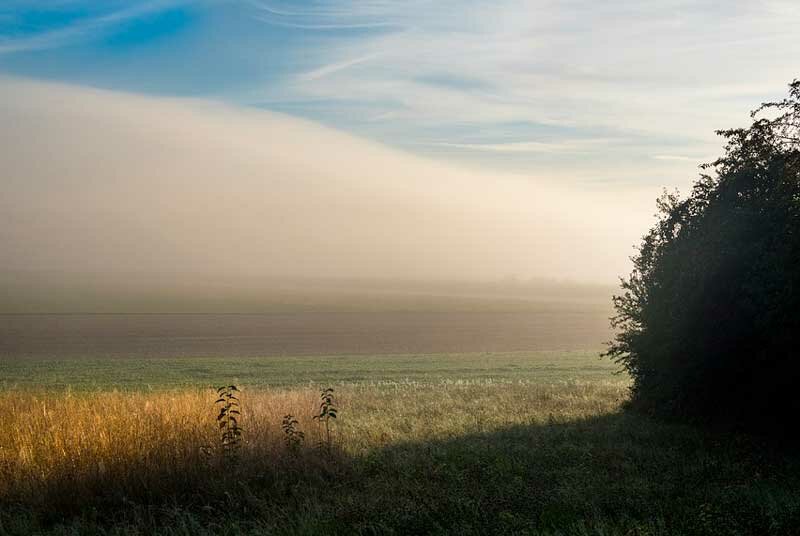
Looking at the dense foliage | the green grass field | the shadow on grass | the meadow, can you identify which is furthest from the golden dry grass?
the green grass field

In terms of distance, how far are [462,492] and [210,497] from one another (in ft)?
12.1

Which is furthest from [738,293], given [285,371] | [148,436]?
[285,371]

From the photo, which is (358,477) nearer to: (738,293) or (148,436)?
(148,436)

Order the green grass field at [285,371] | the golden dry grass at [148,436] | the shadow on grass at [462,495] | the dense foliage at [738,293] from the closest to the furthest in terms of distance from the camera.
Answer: the shadow on grass at [462,495]
the golden dry grass at [148,436]
the dense foliage at [738,293]
the green grass field at [285,371]

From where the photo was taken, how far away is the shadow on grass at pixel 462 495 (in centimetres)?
802

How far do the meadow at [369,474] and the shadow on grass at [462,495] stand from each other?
Result: 3 centimetres

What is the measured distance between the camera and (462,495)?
30.3ft

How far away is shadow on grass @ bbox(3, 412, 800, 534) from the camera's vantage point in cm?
802

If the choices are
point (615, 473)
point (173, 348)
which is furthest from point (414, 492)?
point (173, 348)

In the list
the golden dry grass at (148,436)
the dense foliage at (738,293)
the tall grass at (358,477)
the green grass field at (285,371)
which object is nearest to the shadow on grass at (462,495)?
the tall grass at (358,477)

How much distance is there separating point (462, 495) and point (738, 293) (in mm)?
8868

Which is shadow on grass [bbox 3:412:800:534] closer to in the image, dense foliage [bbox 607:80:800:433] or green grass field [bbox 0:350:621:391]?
dense foliage [bbox 607:80:800:433]

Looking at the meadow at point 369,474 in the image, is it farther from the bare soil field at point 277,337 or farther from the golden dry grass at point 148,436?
the bare soil field at point 277,337

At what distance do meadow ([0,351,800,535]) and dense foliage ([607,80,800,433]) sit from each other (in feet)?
3.78
